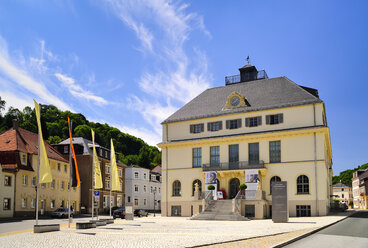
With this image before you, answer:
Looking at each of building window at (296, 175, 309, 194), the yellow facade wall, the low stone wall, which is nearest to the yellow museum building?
building window at (296, 175, 309, 194)

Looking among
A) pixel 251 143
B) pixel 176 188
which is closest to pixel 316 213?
pixel 251 143

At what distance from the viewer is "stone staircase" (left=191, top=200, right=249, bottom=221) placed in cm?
3716

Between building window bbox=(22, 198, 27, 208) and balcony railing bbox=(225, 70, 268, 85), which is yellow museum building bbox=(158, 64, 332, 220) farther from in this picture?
building window bbox=(22, 198, 27, 208)

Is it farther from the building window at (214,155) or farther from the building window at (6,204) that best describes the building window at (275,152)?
the building window at (6,204)

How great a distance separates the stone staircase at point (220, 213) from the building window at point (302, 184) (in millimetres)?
7700

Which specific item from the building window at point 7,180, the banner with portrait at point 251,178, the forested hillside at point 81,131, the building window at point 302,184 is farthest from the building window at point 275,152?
the forested hillside at point 81,131

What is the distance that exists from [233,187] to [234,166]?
2.66 metres

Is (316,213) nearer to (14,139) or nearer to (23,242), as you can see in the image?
(23,242)

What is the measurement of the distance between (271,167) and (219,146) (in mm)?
6883

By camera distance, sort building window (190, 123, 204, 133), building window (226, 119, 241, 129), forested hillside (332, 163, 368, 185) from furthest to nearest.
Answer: forested hillside (332, 163, 368, 185) → building window (190, 123, 204, 133) → building window (226, 119, 241, 129)

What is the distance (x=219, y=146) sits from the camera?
47.3 meters

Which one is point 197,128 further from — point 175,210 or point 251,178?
point 175,210

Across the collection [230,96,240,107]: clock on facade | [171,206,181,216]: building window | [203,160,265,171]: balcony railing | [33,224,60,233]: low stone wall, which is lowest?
[171,206,181,216]: building window

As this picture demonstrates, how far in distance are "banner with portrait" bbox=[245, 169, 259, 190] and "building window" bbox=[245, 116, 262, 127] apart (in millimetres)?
5491
